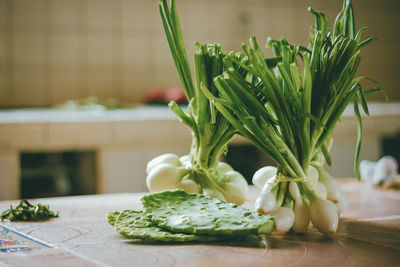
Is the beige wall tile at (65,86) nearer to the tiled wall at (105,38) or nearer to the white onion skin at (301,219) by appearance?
the tiled wall at (105,38)

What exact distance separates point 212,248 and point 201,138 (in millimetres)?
258

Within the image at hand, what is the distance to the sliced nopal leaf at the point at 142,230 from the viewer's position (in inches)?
25.7

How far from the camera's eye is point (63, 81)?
132 inches

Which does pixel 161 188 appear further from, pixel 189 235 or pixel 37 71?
pixel 37 71

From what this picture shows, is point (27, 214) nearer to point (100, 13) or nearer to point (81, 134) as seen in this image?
point (81, 134)

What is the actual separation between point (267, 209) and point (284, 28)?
11.1ft

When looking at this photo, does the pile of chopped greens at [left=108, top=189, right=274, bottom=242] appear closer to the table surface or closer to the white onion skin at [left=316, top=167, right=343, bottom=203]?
the table surface

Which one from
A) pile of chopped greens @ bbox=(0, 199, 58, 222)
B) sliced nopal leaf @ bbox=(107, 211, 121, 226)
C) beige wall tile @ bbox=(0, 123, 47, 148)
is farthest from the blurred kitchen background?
sliced nopal leaf @ bbox=(107, 211, 121, 226)

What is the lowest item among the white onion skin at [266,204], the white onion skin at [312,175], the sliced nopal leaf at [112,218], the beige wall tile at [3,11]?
the sliced nopal leaf at [112,218]

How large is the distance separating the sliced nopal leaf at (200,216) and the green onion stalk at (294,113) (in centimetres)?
4

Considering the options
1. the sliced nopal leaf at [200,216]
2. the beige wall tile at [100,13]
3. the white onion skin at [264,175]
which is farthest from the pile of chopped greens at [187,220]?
the beige wall tile at [100,13]

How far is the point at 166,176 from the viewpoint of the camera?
0.85 metres

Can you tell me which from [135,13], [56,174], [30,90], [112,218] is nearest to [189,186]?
[112,218]

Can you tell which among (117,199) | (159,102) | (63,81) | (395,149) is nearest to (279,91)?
(117,199)
